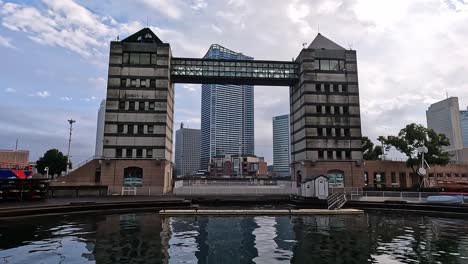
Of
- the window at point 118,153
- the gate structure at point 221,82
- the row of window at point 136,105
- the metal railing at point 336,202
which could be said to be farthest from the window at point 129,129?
the metal railing at point 336,202

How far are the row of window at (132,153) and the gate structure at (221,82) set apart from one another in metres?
0.10

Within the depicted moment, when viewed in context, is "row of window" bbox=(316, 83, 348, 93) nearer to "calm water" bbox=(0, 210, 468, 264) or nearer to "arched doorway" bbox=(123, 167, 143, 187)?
"calm water" bbox=(0, 210, 468, 264)

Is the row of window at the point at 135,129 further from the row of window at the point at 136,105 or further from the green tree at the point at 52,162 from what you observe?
the green tree at the point at 52,162

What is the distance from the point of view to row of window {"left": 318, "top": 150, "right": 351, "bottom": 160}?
59062 mm

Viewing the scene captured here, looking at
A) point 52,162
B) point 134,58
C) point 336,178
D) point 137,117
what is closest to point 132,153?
point 137,117

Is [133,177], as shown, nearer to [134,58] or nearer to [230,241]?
[134,58]

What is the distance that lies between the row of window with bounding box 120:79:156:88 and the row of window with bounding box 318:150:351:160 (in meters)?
34.4

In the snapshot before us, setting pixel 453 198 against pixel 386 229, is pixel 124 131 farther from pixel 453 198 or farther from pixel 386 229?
pixel 453 198

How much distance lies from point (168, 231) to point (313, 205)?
25.4m

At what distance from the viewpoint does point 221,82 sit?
214 feet

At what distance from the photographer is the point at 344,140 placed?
59688 mm

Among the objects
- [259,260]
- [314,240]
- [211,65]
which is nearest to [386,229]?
[314,240]

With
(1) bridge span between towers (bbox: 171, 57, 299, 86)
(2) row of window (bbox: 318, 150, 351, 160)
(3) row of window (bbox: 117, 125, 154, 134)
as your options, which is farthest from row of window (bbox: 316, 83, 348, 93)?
(3) row of window (bbox: 117, 125, 154, 134)

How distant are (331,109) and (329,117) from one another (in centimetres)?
170
